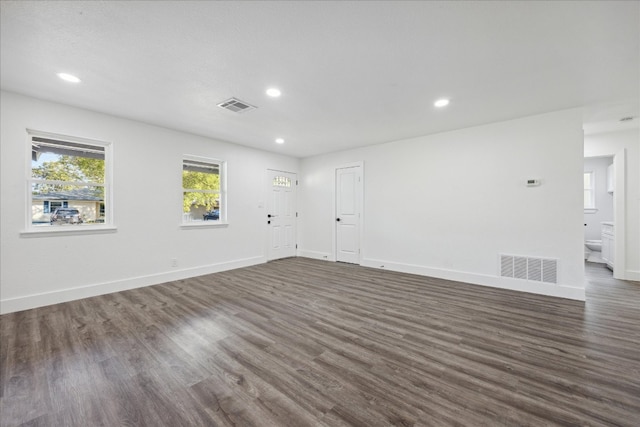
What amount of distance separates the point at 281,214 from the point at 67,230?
402 cm

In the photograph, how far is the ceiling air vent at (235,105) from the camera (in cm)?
339

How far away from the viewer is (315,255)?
6.80 metres

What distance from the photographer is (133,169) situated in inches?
163

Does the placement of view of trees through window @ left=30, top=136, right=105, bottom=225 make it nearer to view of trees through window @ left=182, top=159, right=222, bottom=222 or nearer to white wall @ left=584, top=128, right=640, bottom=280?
view of trees through window @ left=182, top=159, right=222, bottom=222

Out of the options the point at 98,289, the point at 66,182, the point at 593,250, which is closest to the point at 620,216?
the point at 593,250

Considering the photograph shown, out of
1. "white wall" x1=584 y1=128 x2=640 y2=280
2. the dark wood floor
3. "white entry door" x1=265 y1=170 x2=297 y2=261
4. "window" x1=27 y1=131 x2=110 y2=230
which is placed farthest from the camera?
"white entry door" x1=265 y1=170 x2=297 y2=261

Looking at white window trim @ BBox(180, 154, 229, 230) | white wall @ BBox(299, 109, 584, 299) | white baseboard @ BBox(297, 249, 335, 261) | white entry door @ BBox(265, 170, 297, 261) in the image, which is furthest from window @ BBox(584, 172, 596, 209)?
white window trim @ BBox(180, 154, 229, 230)

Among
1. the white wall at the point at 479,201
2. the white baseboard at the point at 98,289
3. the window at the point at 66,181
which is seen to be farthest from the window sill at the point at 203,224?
the white wall at the point at 479,201

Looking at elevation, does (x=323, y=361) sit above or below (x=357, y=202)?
below

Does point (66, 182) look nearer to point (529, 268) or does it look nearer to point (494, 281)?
point (494, 281)

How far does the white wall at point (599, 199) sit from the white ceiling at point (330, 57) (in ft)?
12.0

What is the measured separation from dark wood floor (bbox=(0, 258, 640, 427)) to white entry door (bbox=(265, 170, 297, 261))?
9.39 feet

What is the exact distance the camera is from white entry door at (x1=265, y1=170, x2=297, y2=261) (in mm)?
6410

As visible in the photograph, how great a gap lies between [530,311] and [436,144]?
3043 mm
